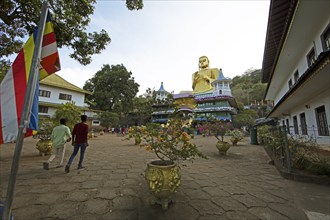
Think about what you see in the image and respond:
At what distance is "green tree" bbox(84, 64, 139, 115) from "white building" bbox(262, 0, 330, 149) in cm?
2926

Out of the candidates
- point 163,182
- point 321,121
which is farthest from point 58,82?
point 321,121

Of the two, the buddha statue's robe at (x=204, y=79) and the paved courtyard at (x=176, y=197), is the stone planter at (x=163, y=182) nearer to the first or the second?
the paved courtyard at (x=176, y=197)

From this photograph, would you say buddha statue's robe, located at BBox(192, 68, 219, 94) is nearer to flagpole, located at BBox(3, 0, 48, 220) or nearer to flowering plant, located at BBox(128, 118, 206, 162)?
flowering plant, located at BBox(128, 118, 206, 162)

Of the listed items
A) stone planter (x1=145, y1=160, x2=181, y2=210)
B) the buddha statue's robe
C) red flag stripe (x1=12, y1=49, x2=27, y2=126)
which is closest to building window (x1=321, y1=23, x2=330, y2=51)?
stone planter (x1=145, y1=160, x2=181, y2=210)

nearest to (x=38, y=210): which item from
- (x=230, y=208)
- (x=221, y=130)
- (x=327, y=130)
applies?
(x=230, y=208)

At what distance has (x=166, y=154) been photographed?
309 cm

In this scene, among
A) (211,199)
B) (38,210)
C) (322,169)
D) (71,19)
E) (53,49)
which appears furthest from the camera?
(71,19)

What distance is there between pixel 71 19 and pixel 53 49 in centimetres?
518

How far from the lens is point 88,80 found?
121 feet

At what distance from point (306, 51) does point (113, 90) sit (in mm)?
32013

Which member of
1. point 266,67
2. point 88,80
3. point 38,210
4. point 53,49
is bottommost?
point 38,210

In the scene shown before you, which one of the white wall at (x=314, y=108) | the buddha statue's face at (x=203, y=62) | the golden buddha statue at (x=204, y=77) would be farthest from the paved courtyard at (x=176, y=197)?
the buddha statue's face at (x=203, y=62)

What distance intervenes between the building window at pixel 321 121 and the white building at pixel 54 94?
1044 inches

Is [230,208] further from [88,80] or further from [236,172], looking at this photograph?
[88,80]
